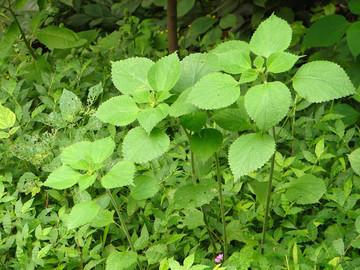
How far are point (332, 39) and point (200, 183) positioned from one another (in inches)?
46.6

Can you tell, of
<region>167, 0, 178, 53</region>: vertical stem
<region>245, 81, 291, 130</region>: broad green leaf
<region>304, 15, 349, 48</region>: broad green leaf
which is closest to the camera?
<region>245, 81, 291, 130</region>: broad green leaf

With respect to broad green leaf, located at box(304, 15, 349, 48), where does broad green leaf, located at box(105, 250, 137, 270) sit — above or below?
below

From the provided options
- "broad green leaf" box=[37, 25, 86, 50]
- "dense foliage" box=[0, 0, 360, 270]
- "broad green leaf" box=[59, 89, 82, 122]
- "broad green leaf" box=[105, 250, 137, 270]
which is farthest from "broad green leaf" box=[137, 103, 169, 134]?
"broad green leaf" box=[37, 25, 86, 50]

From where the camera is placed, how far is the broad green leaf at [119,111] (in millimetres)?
1342

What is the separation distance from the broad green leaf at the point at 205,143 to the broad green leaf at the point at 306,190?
25 cm

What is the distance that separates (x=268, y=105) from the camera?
1204 millimetres

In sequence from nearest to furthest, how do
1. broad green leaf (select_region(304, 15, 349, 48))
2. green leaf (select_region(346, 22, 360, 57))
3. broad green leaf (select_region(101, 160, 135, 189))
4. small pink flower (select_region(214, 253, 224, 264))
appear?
broad green leaf (select_region(101, 160, 135, 189)) → small pink flower (select_region(214, 253, 224, 264)) → green leaf (select_region(346, 22, 360, 57)) → broad green leaf (select_region(304, 15, 349, 48))

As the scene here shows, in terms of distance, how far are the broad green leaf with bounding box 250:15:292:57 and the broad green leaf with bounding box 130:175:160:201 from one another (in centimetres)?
42

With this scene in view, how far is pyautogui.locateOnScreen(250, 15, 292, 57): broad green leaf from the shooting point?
4.26 feet

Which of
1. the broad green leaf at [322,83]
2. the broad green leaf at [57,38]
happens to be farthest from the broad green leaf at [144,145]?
the broad green leaf at [57,38]

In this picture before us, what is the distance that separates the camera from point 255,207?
1.80 metres

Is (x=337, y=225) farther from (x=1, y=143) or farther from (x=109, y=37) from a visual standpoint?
(x=109, y=37)

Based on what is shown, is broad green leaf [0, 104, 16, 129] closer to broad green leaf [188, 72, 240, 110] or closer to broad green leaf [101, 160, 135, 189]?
broad green leaf [101, 160, 135, 189]

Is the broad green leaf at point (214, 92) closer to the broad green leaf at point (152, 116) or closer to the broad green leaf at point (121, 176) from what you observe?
the broad green leaf at point (152, 116)
